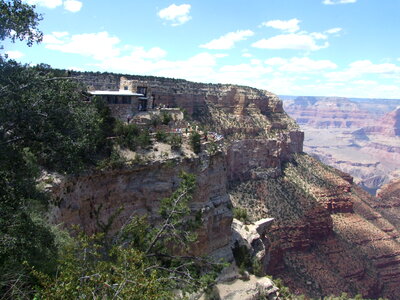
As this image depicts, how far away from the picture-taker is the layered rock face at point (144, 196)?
58.6 ft

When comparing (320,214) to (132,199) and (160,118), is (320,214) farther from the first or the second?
(132,199)

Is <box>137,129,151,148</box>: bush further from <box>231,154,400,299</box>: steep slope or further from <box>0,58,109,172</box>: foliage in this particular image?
<box>231,154,400,299</box>: steep slope

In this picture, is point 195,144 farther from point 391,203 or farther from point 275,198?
point 391,203

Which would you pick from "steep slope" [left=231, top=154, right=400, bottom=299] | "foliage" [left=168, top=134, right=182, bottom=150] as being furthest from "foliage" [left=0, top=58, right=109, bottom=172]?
"steep slope" [left=231, top=154, right=400, bottom=299]

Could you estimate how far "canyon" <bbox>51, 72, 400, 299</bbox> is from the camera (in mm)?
25422

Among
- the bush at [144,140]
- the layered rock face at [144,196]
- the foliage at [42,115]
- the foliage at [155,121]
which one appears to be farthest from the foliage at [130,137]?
the foliage at [42,115]

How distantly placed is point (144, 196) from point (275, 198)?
4308cm

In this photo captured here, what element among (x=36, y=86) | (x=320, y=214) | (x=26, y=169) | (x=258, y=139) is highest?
(x=36, y=86)

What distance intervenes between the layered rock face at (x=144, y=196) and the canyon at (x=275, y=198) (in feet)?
0.25

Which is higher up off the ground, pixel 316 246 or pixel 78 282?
pixel 78 282

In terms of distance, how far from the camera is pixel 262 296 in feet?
81.9

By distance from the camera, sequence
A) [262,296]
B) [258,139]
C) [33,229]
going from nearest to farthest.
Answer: [33,229], [262,296], [258,139]

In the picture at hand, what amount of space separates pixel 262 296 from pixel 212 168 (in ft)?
27.6

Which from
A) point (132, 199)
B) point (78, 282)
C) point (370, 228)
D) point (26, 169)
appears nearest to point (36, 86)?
point (26, 169)
